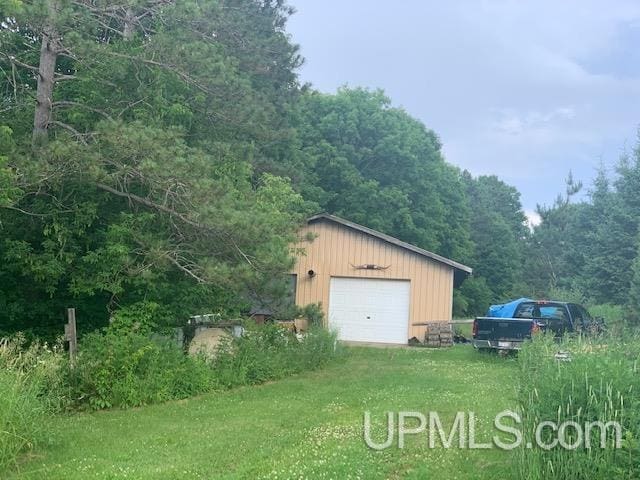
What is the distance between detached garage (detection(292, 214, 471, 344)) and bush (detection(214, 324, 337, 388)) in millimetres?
5798

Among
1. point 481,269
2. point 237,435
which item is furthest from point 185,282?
point 481,269

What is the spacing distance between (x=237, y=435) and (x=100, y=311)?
21.8ft

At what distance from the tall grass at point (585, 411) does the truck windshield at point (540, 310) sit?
34.7 feet

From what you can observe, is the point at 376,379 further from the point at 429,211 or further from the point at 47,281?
the point at 429,211

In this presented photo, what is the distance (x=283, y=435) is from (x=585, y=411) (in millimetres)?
3626

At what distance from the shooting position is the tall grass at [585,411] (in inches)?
193

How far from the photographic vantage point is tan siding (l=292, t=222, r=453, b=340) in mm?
20875

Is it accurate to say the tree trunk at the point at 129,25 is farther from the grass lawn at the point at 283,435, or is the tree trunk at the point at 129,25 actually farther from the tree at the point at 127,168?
the grass lawn at the point at 283,435

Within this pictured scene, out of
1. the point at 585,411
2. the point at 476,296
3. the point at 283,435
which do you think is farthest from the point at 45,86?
the point at 476,296

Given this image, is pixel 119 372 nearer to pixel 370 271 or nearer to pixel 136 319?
pixel 136 319

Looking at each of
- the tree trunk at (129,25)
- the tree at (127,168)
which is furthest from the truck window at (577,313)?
the tree trunk at (129,25)

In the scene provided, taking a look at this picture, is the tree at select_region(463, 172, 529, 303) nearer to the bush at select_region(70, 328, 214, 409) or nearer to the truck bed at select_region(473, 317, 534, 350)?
the truck bed at select_region(473, 317, 534, 350)

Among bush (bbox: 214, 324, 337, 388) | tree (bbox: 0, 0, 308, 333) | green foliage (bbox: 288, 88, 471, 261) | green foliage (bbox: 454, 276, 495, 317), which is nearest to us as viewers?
tree (bbox: 0, 0, 308, 333)

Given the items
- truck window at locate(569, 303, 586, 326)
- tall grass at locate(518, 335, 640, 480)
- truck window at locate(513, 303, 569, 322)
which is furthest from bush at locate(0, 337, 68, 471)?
truck window at locate(569, 303, 586, 326)
